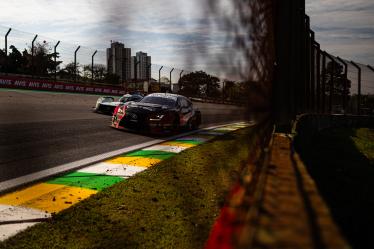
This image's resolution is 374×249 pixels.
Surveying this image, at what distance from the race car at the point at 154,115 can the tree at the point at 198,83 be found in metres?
10.5

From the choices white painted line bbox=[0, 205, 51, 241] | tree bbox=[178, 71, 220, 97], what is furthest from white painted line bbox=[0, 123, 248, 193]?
tree bbox=[178, 71, 220, 97]

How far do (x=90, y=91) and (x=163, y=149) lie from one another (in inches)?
1355

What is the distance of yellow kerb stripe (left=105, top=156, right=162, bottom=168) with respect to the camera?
769 cm

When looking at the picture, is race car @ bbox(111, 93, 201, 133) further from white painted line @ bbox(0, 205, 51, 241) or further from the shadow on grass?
white painted line @ bbox(0, 205, 51, 241)

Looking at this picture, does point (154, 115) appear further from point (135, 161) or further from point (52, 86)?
point (52, 86)

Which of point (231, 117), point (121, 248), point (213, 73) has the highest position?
point (213, 73)

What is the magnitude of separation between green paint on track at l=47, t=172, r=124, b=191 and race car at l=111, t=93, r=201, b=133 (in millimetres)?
5860

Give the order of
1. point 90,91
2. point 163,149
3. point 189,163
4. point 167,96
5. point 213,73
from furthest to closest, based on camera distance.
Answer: point 90,91 → point 167,96 → point 163,149 → point 189,163 → point 213,73

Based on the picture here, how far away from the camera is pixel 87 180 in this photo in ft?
20.5

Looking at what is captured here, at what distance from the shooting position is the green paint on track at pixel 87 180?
5.89 m

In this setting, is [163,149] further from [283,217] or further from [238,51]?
[283,217]

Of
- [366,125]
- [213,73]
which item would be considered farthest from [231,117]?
[366,125]

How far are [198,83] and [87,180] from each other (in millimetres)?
5191

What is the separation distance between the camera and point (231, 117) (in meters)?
1.67
